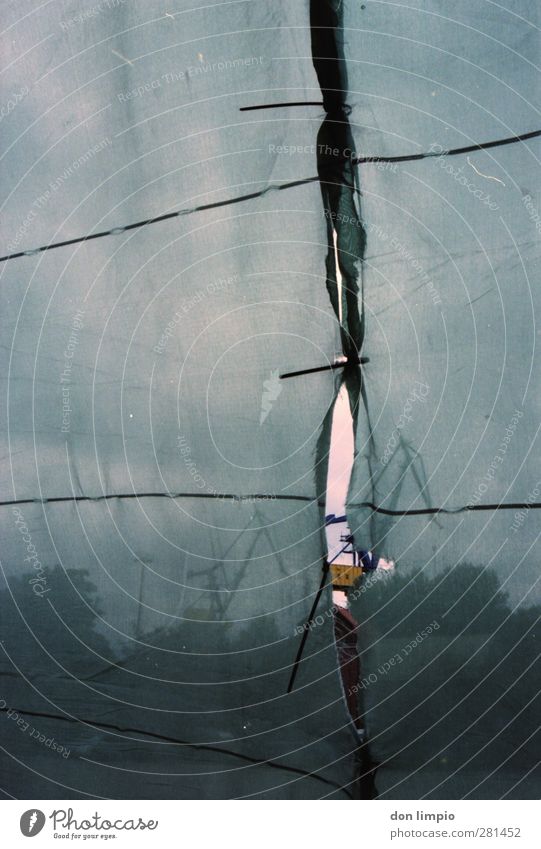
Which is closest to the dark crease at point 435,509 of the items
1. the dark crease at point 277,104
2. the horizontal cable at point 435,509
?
the horizontal cable at point 435,509

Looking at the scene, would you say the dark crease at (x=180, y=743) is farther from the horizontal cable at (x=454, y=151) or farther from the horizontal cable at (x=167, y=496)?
the horizontal cable at (x=454, y=151)

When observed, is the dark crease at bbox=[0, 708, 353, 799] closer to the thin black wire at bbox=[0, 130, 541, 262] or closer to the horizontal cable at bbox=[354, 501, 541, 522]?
the horizontal cable at bbox=[354, 501, 541, 522]

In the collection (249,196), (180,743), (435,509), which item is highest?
(249,196)

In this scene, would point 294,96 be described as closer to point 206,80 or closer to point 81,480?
point 206,80

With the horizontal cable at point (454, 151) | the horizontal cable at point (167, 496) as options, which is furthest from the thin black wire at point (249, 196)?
the horizontal cable at point (167, 496)

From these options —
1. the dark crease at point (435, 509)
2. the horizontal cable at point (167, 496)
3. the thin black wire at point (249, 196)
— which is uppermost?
the thin black wire at point (249, 196)

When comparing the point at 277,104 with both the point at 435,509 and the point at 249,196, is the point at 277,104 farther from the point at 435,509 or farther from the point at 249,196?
the point at 435,509

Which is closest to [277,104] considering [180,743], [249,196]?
[249,196]

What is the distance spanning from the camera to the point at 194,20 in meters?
0.89

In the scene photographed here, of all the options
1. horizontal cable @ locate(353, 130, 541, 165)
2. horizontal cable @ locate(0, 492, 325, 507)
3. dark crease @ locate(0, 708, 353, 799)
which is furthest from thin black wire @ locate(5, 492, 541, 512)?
horizontal cable @ locate(353, 130, 541, 165)

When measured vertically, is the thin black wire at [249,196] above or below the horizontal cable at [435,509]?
above
